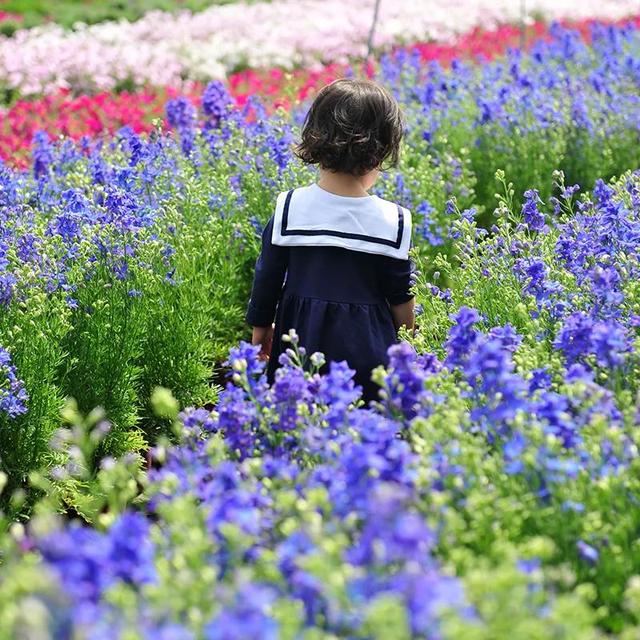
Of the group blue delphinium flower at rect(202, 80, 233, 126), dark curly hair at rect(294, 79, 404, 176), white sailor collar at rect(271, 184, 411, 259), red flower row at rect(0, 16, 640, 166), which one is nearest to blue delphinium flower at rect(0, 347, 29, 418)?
white sailor collar at rect(271, 184, 411, 259)

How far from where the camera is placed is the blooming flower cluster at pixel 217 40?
11.2 meters

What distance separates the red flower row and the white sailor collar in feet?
10.8

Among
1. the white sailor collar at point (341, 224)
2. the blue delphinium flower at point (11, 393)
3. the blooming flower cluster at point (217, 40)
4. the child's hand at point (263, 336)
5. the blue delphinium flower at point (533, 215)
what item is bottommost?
the blue delphinium flower at point (11, 393)

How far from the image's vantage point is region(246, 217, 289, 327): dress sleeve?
11.4 feet

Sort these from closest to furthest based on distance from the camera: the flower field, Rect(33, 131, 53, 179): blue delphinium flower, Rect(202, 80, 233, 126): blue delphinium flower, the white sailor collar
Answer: the flower field < the white sailor collar < Rect(33, 131, 53, 179): blue delphinium flower < Rect(202, 80, 233, 126): blue delphinium flower

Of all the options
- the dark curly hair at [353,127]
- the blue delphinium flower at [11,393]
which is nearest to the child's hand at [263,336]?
the dark curly hair at [353,127]

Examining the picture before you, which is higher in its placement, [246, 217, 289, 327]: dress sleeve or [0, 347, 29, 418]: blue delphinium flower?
[246, 217, 289, 327]: dress sleeve

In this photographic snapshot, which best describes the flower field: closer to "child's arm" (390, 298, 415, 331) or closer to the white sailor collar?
"child's arm" (390, 298, 415, 331)

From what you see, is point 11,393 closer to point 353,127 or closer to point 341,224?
point 341,224

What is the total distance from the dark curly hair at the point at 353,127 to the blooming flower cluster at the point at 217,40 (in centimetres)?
782

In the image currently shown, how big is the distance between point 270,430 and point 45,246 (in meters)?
1.64

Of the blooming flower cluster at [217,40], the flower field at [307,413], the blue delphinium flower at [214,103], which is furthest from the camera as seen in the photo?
the blooming flower cluster at [217,40]

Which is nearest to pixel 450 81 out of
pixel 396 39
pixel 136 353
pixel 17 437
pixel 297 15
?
pixel 136 353

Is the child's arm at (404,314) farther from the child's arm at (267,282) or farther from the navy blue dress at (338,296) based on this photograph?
the child's arm at (267,282)
